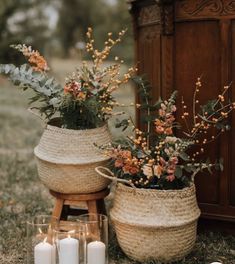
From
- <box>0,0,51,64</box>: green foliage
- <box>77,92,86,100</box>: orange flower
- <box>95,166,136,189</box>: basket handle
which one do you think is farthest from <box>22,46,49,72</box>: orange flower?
<box>0,0,51,64</box>: green foliage

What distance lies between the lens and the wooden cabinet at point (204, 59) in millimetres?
3686

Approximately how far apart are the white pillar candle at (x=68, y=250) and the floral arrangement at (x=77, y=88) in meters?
0.80

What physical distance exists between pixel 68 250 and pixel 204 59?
4.99 feet

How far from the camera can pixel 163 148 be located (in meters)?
3.46

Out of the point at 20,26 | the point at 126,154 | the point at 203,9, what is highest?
the point at 20,26

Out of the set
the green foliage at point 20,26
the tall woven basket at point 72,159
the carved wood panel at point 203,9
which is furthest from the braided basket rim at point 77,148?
the green foliage at point 20,26

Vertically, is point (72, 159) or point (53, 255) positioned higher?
point (72, 159)

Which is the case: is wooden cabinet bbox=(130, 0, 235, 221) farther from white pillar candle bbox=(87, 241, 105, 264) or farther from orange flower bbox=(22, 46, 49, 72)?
white pillar candle bbox=(87, 241, 105, 264)

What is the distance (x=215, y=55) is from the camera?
12.2ft

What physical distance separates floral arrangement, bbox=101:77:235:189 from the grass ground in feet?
1.58

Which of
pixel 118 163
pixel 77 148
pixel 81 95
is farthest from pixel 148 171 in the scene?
pixel 81 95

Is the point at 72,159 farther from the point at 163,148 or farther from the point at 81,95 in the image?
the point at 163,148

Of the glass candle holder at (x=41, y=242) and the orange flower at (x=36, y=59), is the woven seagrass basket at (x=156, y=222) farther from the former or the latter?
the orange flower at (x=36, y=59)

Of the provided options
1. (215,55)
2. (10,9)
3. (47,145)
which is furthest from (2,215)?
(10,9)
